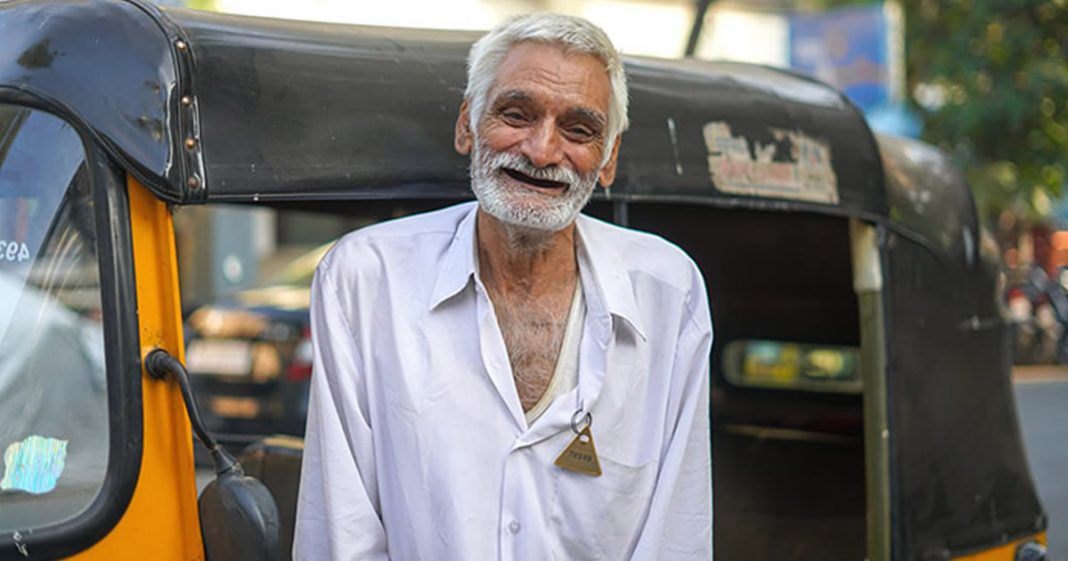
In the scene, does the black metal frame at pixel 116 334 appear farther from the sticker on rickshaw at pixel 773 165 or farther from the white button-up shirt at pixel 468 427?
the sticker on rickshaw at pixel 773 165

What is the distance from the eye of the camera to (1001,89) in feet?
50.6

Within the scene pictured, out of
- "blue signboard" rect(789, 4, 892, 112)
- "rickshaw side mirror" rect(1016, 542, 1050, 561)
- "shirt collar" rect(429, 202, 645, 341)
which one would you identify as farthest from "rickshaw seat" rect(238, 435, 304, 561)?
"blue signboard" rect(789, 4, 892, 112)

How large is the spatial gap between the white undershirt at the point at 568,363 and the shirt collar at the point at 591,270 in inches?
1.1

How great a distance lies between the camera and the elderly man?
8.54 feet

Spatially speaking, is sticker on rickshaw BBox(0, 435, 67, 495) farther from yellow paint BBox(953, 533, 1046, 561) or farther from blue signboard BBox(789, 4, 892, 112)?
blue signboard BBox(789, 4, 892, 112)

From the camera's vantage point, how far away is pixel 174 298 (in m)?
2.60

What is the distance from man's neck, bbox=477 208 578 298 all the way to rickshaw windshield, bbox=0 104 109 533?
0.73 meters

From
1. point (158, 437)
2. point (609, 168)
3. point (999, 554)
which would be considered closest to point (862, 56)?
point (999, 554)

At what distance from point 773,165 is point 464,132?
115 centimetres

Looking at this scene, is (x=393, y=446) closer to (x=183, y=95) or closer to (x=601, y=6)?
(x=183, y=95)

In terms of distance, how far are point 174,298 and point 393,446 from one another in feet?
1.55

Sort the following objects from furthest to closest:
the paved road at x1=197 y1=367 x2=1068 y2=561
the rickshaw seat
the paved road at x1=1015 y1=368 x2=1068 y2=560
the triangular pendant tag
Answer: the paved road at x1=1015 y1=368 x2=1068 y2=560
the paved road at x1=197 y1=367 x2=1068 y2=561
the rickshaw seat
the triangular pendant tag

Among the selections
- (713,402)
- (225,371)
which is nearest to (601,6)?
(225,371)

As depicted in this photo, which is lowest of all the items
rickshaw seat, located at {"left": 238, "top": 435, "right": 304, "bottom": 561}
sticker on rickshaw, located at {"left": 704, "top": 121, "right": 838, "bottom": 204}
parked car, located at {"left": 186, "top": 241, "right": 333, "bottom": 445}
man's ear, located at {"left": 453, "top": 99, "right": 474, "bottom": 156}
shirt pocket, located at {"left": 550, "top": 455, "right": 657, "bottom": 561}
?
parked car, located at {"left": 186, "top": 241, "right": 333, "bottom": 445}
